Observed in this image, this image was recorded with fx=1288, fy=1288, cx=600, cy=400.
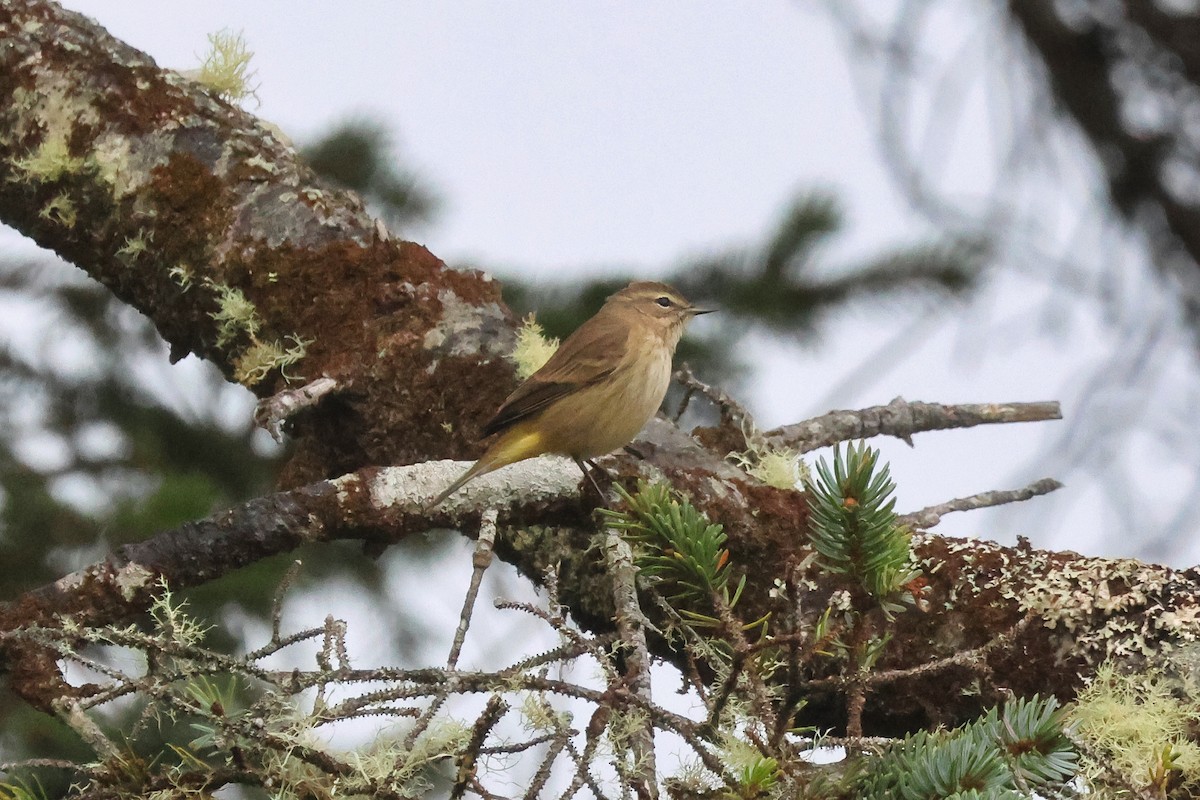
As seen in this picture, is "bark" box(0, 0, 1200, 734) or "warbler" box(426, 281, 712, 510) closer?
"bark" box(0, 0, 1200, 734)

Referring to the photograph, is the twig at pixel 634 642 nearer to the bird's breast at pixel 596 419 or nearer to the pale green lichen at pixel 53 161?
the bird's breast at pixel 596 419

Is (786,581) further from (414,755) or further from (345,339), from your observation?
(345,339)

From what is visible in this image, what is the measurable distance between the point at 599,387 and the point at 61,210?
5.89ft

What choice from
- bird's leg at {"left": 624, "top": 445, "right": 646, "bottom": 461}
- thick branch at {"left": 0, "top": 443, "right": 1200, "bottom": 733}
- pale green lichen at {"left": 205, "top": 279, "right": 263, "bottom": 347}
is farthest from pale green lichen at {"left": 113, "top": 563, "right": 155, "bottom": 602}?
bird's leg at {"left": 624, "top": 445, "right": 646, "bottom": 461}

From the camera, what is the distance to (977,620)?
2.98 meters

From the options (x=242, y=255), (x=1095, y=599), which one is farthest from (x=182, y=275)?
(x=1095, y=599)

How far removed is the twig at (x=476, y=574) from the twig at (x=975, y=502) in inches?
46.1

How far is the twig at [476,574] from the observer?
227 centimetres

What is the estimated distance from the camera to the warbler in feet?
12.5

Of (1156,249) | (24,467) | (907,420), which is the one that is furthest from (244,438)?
(1156,249)

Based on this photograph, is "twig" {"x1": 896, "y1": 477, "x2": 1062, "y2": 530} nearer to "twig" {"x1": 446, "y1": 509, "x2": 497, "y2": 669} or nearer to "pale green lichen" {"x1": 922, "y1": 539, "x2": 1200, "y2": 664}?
"pale green lichen" {"x1": 922, "y1": 539, "x2": 1200, "y2": 664}

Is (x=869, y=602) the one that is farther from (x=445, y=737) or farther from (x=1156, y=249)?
(x=1156, y=249)

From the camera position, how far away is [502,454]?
364 cm

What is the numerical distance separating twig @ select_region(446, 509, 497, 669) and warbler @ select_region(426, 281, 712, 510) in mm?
190
